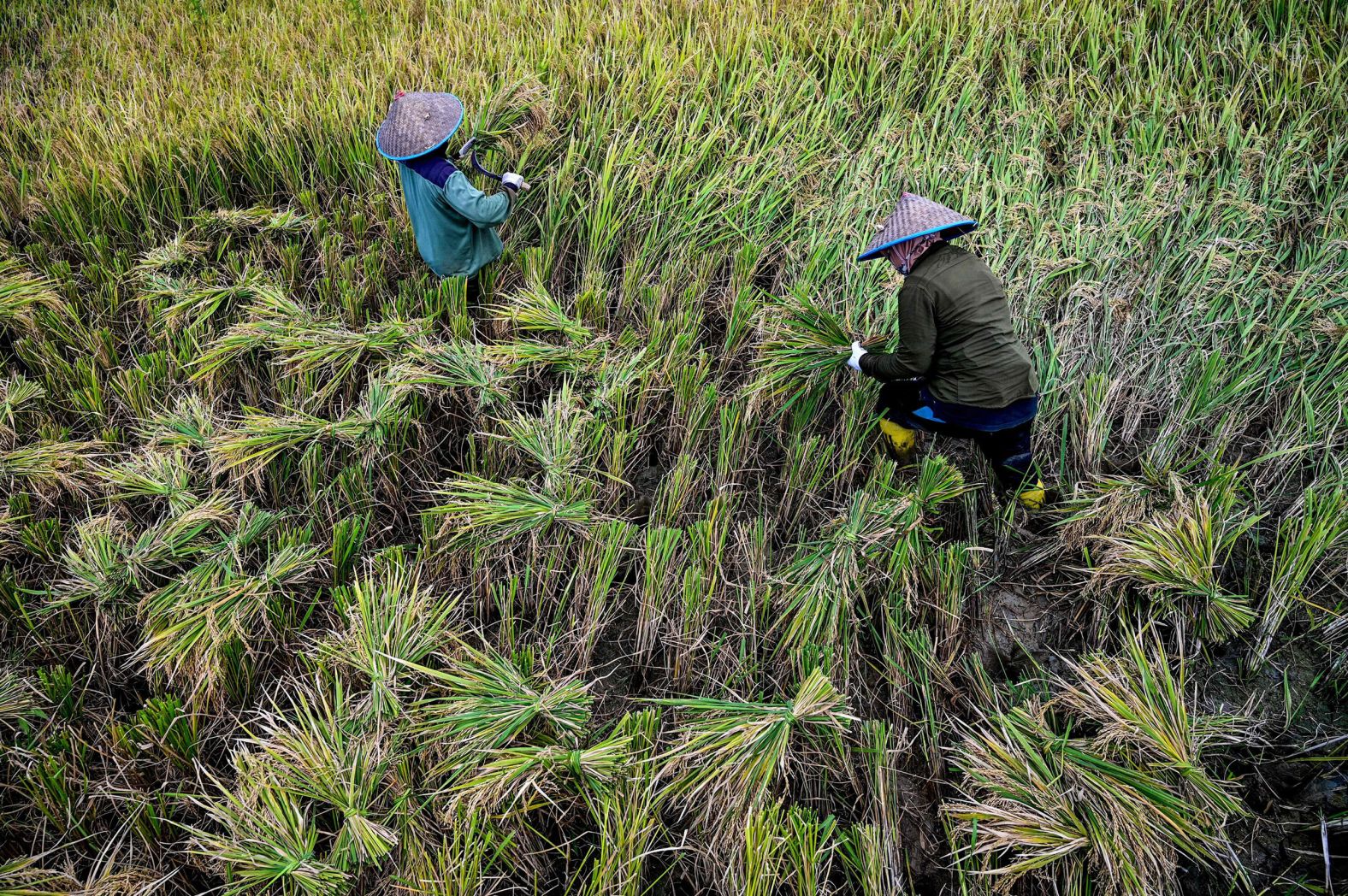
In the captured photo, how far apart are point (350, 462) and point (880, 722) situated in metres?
1.60

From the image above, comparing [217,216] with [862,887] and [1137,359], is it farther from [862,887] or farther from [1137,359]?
[1137,359]

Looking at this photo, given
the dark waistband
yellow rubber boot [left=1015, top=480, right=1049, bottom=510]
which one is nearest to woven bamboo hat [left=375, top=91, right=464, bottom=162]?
the dark waistband

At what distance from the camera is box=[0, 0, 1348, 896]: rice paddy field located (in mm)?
1473

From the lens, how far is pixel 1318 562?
1739 mm

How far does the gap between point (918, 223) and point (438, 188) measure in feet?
→ 4.82

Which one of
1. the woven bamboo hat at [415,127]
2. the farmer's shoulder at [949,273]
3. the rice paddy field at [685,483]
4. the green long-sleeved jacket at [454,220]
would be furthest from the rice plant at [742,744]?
the woven bamboo hat at [415,127]

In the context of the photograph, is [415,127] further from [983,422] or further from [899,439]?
[983,422]

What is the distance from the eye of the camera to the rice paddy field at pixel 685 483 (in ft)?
4.83

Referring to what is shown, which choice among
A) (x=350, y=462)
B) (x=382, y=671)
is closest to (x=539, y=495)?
(x=382, y=671)

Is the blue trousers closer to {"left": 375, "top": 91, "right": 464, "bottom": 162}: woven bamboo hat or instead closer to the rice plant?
the rice plant

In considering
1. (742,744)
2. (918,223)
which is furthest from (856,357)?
(742,744)

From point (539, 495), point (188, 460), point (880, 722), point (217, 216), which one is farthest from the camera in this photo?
point (217, 216)

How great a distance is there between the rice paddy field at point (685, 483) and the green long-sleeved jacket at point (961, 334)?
25 cm

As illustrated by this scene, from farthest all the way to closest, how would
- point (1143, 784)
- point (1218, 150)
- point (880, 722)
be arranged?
point (1218, 150) < point (880, 722) < point (1143, 784)
